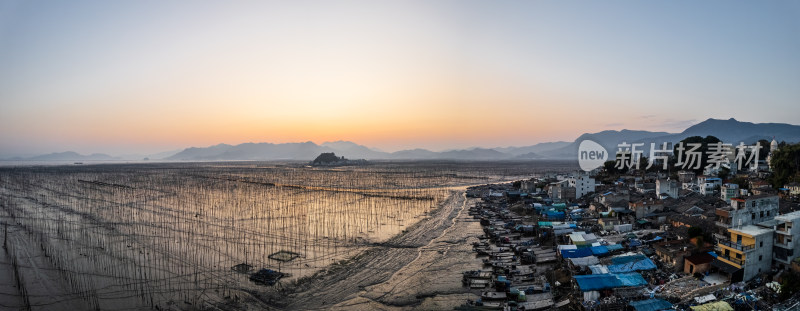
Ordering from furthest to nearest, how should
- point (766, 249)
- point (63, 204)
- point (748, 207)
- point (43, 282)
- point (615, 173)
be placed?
1. point (615, 173)
2. point (63, 204)
3. point (748, 207)
4. point (43, 282)
5. point (766, 249)

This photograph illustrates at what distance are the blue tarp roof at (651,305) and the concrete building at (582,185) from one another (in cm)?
2502


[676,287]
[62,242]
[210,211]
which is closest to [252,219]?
[210,211]

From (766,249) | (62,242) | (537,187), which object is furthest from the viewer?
(537,187)

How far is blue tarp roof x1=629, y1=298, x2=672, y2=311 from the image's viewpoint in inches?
462

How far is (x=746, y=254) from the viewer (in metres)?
13.7

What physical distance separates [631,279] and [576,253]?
11.5ft

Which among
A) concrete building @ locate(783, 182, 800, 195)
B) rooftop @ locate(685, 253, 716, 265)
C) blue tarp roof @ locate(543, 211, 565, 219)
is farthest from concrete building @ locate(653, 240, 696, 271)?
concrete building @ locate(783, 182, 800, 195)

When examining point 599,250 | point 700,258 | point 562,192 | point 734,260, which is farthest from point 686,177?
point 734,260

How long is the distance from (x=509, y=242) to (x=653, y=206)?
12562 mm

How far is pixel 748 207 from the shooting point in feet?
60.4

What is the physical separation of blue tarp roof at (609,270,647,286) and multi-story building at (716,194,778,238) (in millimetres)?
6438

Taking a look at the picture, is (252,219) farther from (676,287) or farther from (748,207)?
(748,207)

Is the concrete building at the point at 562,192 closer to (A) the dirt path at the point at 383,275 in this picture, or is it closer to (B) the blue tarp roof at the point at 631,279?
(A) the dirt path at the point at 383,275

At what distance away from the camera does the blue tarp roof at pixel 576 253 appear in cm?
1722
